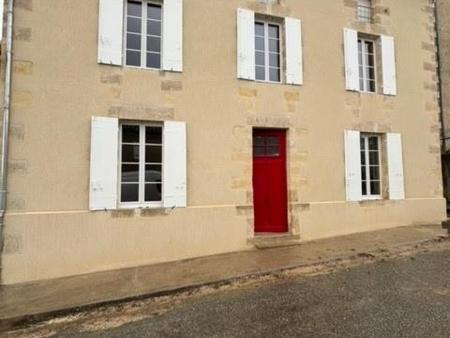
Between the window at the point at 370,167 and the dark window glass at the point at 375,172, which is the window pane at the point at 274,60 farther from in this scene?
the dark window glass at the point at 375,172

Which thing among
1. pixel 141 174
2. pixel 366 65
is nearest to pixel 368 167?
pixel 366 65

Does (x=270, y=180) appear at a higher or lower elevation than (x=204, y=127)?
lower

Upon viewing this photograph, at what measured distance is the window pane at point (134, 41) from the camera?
5.80 meters

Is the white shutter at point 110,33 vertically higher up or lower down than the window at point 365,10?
lower down

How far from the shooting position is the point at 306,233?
6645 millimetres

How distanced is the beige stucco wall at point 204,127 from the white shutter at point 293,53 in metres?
0.19

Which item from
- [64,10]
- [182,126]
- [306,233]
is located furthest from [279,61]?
[64,10]

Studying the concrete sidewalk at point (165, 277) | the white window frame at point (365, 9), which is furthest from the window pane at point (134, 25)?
the white window frame at point (365, 9)

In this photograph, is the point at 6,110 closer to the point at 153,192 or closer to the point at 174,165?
the point at 153,192

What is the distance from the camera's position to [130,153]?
5.68 m

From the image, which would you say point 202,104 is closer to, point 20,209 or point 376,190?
point 20,209

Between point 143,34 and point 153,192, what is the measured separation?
2.85 metres

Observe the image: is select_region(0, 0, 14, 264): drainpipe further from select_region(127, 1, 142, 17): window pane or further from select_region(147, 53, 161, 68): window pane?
select_region(147, 53, 161, 68): window pane

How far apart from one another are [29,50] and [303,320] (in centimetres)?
554
